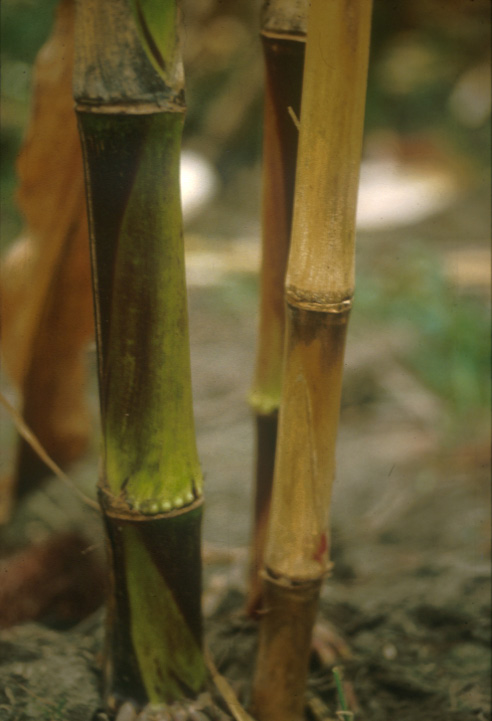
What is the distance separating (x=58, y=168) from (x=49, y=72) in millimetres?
101

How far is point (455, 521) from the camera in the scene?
43.1 inches

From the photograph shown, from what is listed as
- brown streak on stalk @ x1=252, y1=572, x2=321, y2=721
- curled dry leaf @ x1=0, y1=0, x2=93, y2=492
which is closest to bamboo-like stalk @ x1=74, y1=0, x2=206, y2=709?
brown streak on stalk @ x1=252, y1=572, x2=321, y2=721

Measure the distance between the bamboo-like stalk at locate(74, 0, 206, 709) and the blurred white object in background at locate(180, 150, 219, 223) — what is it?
154 cm

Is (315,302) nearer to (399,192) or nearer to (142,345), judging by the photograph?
(142,345)

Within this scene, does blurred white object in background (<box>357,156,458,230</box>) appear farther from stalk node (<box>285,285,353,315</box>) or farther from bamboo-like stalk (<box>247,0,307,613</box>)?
stalk node (<box>285,285,353,315</box>)

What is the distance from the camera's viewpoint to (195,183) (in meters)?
2.18

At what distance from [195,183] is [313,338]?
5.67 ft

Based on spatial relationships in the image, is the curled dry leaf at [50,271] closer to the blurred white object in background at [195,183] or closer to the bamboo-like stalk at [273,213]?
the bamboo-like stalk at [273,213]

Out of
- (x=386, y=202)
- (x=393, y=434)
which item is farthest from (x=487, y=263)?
(x=393, y=434)

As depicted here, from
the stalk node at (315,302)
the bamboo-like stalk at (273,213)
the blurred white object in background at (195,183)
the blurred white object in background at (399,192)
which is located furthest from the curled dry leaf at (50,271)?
the blurred white object in background at (399,192)

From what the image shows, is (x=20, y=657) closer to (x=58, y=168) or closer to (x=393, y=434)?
(x=58, y=168)

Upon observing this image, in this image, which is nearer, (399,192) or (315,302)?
(315,302)

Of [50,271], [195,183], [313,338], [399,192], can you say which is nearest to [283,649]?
[313,338]

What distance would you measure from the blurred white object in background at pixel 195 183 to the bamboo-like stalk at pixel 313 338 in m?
1.54
